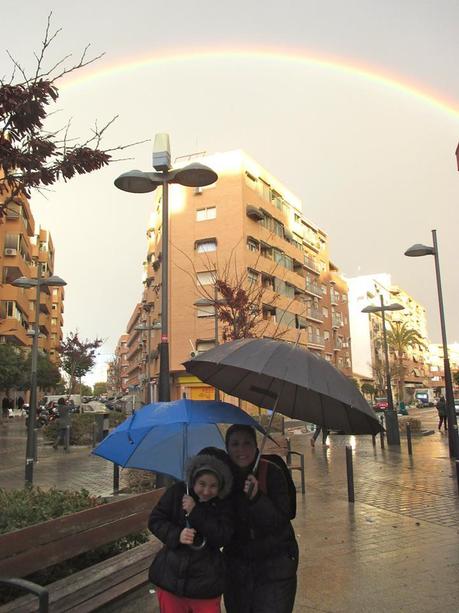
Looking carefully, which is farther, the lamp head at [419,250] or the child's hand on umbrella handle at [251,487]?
the lamp head at [419,250]

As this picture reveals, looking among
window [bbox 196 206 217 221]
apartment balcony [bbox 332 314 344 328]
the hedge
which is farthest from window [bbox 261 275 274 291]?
the hedge

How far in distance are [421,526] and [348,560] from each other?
1.99 metres

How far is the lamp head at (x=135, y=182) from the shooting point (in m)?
8.61

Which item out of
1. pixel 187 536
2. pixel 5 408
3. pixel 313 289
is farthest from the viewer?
pixel 313 289

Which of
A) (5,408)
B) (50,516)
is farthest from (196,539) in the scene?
(5,408)

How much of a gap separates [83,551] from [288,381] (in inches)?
90.4

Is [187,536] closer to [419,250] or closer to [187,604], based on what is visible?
[187,604]

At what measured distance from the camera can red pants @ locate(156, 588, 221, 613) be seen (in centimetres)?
285

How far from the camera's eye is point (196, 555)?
2.82 metres

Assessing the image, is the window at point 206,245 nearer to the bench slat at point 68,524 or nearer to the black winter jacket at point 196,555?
the bench slat at point 68,524

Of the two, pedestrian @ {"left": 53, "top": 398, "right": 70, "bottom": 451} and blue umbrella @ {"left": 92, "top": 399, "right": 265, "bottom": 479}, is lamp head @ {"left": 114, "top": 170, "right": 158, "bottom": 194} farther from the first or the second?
pedestrian @ {"left": 53, "top": 398, "right": 70, "bottom": 451}

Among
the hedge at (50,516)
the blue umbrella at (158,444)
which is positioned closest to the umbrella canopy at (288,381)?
the blue umbrella at (158,444)

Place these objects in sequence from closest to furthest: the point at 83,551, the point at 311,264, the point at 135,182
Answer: the point at 83,551
the point at 135,182
the point at 311,264

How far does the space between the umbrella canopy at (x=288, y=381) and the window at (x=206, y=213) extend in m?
46.6
